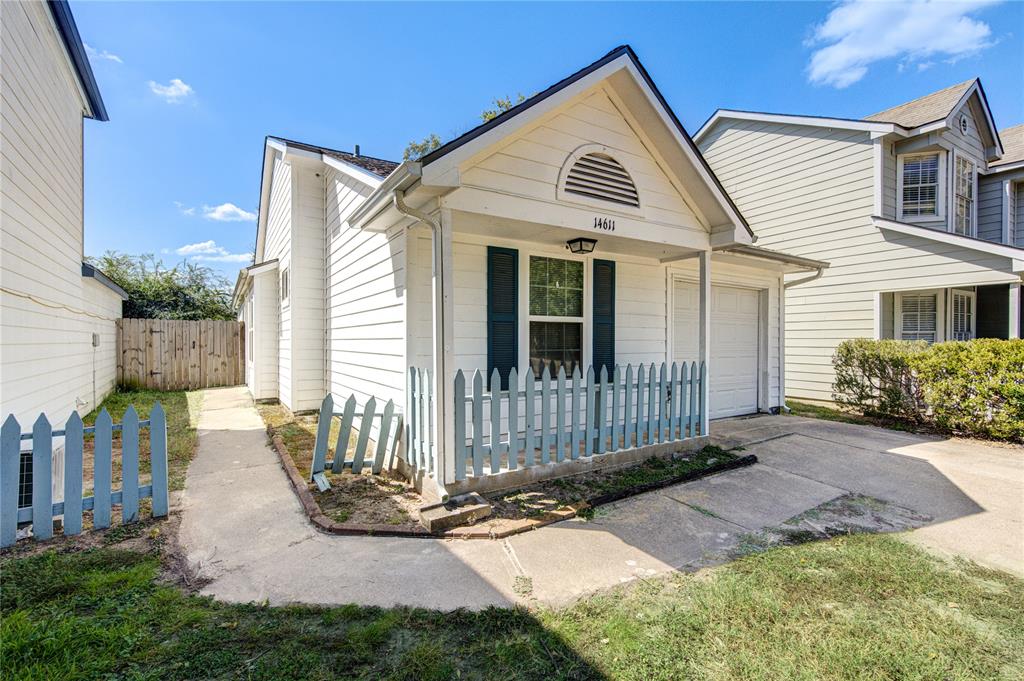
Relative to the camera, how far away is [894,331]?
34.4ft

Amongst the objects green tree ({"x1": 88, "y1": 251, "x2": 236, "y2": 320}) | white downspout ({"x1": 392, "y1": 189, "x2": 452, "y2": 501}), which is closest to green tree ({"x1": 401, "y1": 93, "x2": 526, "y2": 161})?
green tree ({"x1": 88, "y1": 251, "x2": 236, "y2": 320})

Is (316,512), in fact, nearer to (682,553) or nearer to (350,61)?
(682,553)

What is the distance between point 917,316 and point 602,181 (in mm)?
10166

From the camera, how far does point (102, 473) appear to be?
11.5 feet

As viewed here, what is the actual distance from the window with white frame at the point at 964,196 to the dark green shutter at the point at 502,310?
11925 mm

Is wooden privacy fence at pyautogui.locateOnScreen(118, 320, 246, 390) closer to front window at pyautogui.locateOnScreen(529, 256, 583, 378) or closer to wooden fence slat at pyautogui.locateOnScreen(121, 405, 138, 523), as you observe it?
Result: wooden fence slat at pyautogui.locateOnScreen(121, 405, 138, 523)

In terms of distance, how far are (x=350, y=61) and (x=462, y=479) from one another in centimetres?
996

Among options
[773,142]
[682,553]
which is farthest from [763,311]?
[682,553]

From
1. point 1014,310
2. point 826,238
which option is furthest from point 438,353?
point 826,238

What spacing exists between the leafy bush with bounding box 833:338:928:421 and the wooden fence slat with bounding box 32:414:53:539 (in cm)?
1153

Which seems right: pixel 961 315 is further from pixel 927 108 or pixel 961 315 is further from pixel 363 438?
pixel 363 438

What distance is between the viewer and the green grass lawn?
210cm

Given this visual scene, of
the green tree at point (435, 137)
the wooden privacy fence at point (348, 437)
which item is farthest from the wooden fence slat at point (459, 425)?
the green tree at point (435, 137)

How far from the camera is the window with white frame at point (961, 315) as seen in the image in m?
10.1
